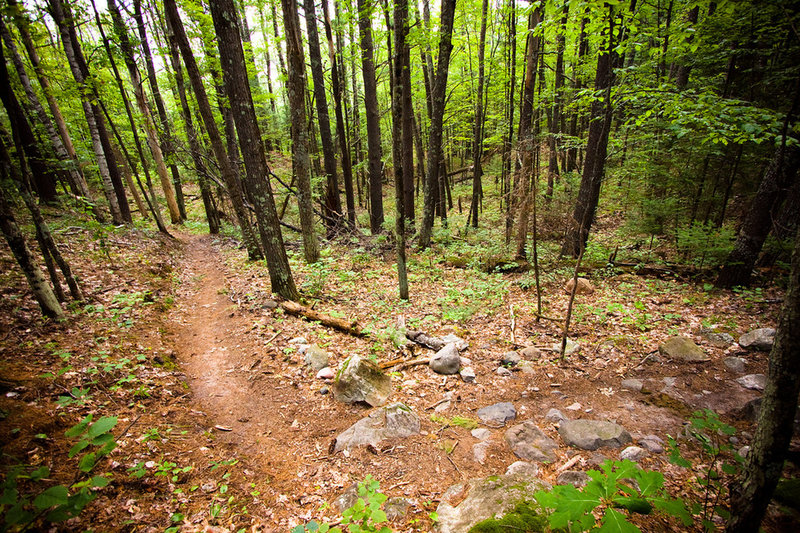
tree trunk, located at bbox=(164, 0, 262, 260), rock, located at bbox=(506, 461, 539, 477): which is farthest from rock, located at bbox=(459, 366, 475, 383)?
tree trunk, located at bbox=(164, 0, 262, 260)

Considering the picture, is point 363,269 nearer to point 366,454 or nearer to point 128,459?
point 366,454

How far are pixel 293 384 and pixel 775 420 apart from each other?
5.41 metres

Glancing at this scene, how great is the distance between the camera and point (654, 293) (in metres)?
7.51

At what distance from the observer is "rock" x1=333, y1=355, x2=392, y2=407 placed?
186 inches

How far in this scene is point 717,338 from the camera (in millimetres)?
5492

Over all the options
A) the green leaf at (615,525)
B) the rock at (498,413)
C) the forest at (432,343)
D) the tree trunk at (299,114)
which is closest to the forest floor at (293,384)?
the forest at (432,343)

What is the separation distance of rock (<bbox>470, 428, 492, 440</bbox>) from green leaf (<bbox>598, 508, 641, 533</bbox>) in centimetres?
220

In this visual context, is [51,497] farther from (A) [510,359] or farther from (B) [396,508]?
(A) [510,359]

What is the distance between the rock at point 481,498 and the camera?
8.98 ft

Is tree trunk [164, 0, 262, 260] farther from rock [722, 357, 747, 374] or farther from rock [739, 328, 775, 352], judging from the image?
rock [739, 328, 775, 352]

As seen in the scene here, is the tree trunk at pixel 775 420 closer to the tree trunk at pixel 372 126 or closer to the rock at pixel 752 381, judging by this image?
the rock at pixel 752 381

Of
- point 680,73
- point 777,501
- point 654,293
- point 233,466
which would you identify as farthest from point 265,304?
point 680,73

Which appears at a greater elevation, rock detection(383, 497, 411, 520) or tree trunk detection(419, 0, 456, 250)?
tree trunk detection(419, 0, 456, 250)

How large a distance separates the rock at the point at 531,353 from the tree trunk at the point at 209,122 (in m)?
9.39
